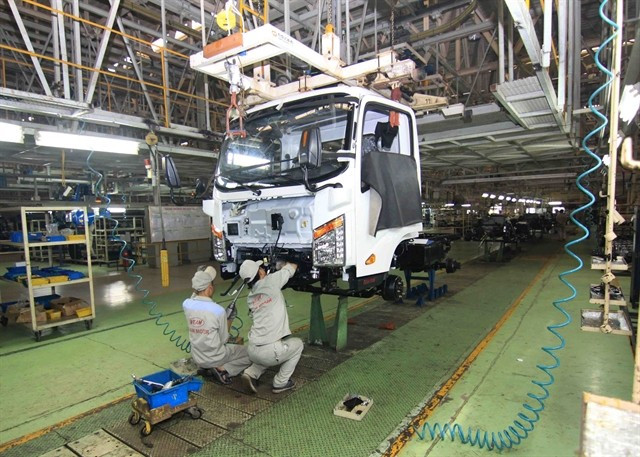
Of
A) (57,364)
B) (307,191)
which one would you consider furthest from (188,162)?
(307,191)

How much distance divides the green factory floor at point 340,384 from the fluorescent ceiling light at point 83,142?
2922 mm

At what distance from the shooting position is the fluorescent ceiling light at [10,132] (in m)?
5.29

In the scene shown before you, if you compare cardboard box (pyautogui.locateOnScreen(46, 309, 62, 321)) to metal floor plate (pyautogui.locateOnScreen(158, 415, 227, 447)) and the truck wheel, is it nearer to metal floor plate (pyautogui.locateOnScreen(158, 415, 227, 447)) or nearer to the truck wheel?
metal floor plate (pyautogui.locateOnScreen(158, 415, 227, 447))

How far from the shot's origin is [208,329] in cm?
371

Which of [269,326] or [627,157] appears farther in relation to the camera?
[269,326]

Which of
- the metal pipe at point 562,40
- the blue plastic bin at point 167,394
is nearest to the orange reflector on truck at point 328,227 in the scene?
the blue plastic bin at point 167,394

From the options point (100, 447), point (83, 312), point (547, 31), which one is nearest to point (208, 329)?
point (100, 447)

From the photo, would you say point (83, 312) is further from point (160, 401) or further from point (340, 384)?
point (340, 384)

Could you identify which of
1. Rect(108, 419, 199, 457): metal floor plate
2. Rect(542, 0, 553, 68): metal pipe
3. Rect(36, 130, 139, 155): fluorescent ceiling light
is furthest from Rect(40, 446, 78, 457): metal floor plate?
Rect(542, 0, 553, 68): metal pipe

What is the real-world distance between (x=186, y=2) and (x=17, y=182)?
996 centimetres

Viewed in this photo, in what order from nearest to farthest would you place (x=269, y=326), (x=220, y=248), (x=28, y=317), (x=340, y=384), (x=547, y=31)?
(x=547, y=31) < (x=269, y=326) < (x=340, y=384) < (x=220, y=248) < (x=28, y=317)

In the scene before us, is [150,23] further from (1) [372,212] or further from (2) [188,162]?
(1) [372,212]

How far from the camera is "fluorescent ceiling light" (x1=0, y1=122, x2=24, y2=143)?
5285mm

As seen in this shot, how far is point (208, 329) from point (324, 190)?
5.95 ft
